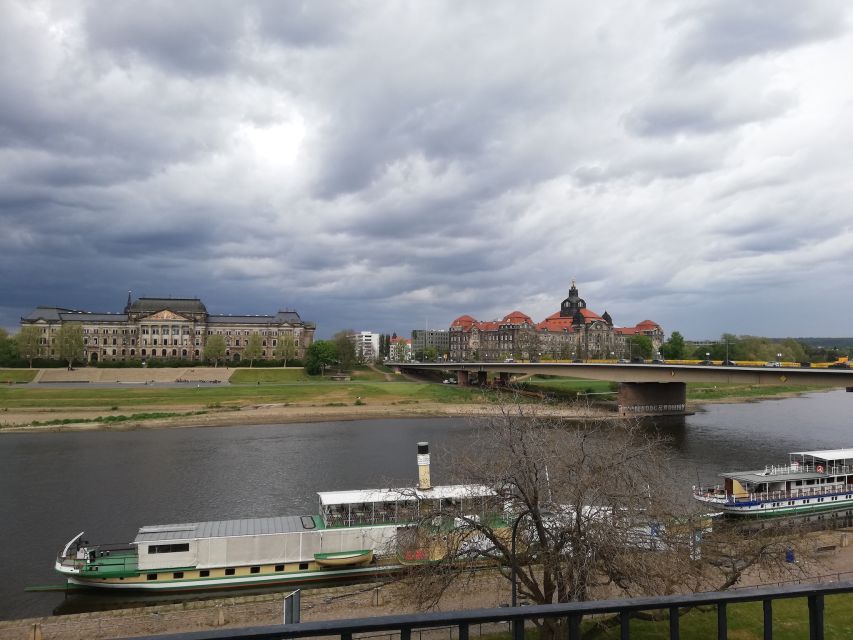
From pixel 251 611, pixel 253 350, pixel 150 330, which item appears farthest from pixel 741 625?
pixel 150 330

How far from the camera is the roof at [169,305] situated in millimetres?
172750

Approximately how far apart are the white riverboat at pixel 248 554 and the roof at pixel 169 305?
15820 centimetres

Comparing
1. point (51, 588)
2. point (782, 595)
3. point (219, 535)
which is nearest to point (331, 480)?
point (219, 535)

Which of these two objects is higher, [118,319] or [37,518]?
[118,319]

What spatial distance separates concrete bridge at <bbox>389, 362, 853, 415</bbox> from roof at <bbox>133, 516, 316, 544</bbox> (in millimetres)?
57605

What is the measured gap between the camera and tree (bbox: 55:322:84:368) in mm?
135000

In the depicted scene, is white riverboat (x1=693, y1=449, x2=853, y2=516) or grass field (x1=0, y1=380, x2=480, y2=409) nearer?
white riverboat (x1=693, y1=449, x2=853, y2=516)

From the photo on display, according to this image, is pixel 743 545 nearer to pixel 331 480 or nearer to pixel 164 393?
pixel 331 480

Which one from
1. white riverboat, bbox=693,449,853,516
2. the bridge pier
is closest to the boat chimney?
white riverboat, bbox=693,449,853,516

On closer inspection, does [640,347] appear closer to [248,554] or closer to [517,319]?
[517,319]

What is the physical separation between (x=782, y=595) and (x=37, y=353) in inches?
6577

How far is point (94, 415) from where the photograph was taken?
79.1m

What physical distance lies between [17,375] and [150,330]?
46426 millimetres

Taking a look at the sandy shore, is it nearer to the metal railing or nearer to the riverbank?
the riverbank
